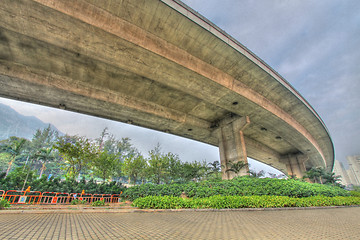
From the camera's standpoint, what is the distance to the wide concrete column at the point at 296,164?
1109 inches

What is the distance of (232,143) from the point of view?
1717 centimetres

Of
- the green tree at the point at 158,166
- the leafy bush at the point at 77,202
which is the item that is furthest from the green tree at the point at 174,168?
the leafy bush at the point at 77,202

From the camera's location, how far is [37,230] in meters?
3.79

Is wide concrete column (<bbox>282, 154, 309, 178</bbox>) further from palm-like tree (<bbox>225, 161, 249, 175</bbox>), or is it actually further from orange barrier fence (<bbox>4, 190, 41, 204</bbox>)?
orange barrier fence (<bbox>4, 190, 41, 204</bbox>)

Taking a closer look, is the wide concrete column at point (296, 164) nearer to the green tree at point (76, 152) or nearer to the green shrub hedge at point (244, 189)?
the green shrub hedge at point (244, 189)

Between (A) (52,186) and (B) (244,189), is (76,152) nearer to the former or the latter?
(A) (52,186)

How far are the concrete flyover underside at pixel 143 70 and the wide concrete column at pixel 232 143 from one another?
104 mm

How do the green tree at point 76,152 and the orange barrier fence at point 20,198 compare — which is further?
the green tree at point 76,152

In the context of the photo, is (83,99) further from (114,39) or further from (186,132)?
(186,132)

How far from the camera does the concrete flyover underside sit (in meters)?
7.82

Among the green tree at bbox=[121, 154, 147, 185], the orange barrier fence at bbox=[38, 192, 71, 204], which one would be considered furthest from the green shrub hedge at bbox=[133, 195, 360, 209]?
the green tree at bbox=[121, 154, 147, 185]

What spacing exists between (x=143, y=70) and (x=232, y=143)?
11818mm

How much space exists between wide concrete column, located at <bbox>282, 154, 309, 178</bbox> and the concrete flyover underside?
11.8 m

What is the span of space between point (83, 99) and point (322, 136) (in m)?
28.7
